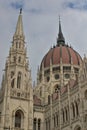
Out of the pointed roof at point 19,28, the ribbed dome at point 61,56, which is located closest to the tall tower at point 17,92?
Result: the pointed roof at point 19,28

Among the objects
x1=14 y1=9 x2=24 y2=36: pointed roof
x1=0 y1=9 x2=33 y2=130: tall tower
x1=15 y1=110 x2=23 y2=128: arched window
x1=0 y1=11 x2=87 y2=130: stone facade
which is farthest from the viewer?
x1=14 y1=9 x2=24 y2=36: pointed roof

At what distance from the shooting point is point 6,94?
50562 mm

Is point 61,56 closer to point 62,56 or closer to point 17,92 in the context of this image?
point 62,56

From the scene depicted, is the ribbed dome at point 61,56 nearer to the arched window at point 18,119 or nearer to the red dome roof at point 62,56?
the red dome roof at point 62,56

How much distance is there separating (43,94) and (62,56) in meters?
12.7

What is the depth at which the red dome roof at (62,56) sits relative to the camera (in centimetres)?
6831

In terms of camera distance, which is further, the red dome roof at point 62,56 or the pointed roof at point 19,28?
the red dome roof at point 62,56

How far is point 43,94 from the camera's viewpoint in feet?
201

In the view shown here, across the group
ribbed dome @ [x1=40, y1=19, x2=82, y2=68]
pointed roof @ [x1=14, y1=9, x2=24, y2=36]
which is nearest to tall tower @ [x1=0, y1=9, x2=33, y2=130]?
pointed roof @ [x1=14, y1=9, x2=24, y2=36]

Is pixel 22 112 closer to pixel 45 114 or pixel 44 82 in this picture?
pixel 45 114

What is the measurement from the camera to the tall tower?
1942 inches

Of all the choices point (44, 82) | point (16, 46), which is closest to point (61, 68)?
point (44, 82)

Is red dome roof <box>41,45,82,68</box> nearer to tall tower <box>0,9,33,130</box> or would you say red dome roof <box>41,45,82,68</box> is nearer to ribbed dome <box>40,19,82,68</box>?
ribbed dome <box>40,19,82,68</box>

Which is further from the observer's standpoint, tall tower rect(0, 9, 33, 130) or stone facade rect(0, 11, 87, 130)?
tall tower rect(0, 9, 33, 130)
